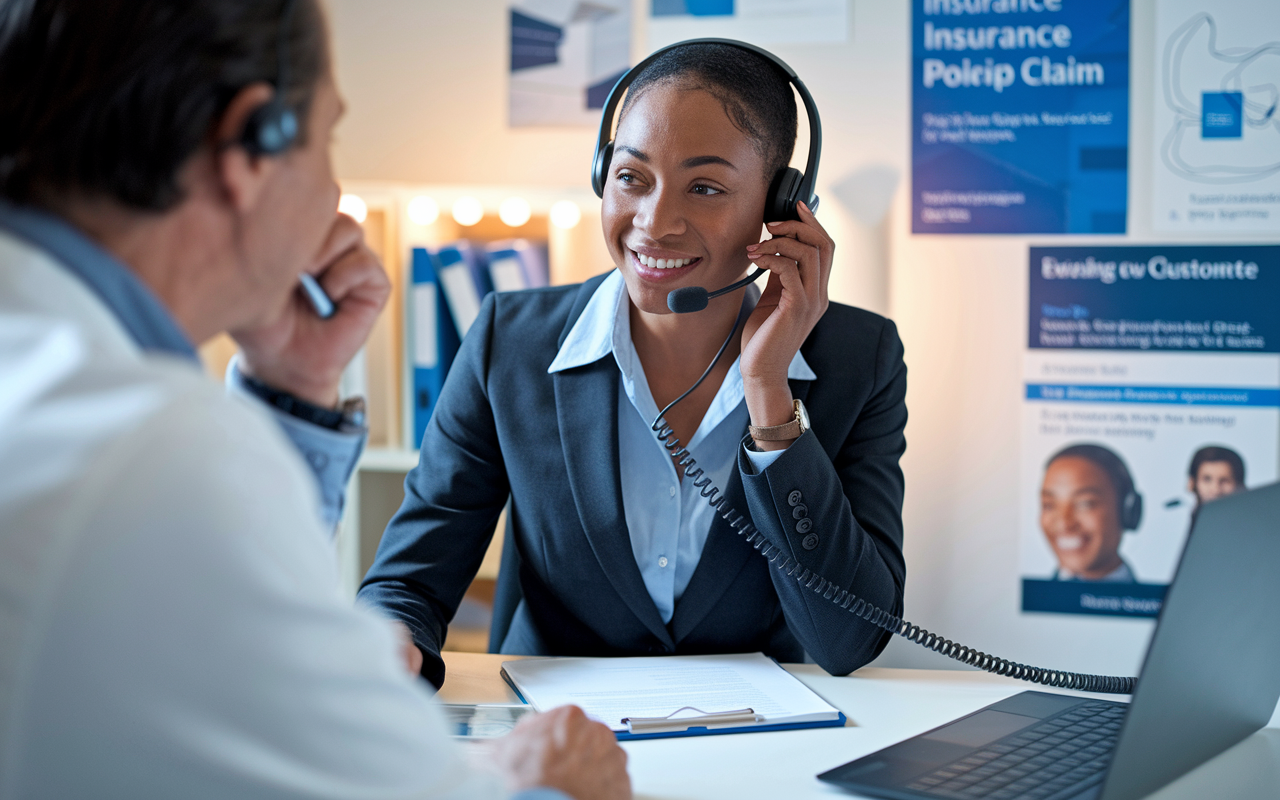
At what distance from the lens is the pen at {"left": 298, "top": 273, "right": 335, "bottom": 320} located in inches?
37.8

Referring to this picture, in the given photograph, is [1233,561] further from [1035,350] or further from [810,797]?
[1035,350]

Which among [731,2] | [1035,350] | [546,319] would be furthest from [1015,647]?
[731,2]

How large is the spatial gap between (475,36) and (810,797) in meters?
2.37

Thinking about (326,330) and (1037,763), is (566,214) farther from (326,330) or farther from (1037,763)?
(1037,763)

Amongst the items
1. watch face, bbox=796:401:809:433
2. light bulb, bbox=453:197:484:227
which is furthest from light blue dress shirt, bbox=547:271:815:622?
light bulb, bbox=453:197:484:227

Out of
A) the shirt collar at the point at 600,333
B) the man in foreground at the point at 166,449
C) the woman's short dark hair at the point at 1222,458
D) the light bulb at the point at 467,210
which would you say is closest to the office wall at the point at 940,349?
the woman's short dark hair at the point at 1222,458

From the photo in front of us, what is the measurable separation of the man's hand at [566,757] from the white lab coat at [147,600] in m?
0.26

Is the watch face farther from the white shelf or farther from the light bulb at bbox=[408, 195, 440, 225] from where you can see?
the light bulb at bbox=[408, 195, 440, 225]

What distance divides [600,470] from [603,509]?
56 mm

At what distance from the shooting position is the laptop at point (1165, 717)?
2.38 ft

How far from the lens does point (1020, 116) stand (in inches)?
95.3

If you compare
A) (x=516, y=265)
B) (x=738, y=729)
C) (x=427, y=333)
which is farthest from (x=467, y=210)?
(x=738, y=729)

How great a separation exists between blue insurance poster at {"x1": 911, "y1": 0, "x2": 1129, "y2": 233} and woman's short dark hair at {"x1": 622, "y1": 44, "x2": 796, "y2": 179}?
114cm

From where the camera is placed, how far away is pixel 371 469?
8.10 feet
